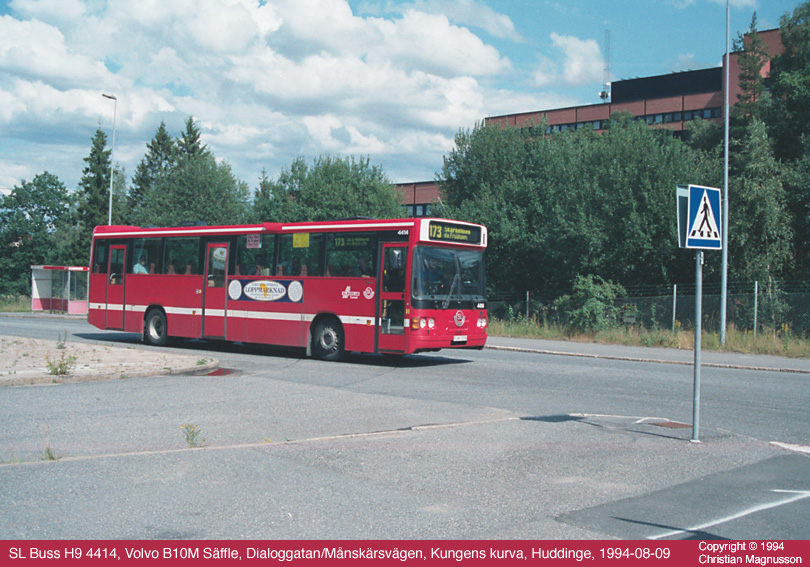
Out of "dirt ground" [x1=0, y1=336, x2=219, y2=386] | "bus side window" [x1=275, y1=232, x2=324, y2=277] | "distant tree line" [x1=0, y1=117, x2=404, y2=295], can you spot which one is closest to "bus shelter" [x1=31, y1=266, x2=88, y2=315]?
"distant tree line" [x1=0, y1=117, x2=404, y2=295]

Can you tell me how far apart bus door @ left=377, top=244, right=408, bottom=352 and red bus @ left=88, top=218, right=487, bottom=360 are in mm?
22

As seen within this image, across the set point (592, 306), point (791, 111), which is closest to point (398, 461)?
point (592, 306)

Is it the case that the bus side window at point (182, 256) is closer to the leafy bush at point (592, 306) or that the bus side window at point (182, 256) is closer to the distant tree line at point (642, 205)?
the leafy bush at point (592, 306)

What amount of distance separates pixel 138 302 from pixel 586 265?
16.7 metres

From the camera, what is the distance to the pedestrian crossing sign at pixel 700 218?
812 cm

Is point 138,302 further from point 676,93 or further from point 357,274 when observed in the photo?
point 676,93

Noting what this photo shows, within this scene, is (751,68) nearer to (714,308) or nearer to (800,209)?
(800,209)

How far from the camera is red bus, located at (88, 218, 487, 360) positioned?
1537 cm

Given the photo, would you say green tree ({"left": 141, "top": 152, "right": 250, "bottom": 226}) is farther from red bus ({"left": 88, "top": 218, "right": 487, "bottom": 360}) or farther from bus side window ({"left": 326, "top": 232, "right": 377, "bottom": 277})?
bus side window ({"left": 326, "top": 232, "right": 377, "bottom": 277})

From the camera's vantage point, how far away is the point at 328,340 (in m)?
16.8

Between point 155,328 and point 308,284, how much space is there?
242 inches

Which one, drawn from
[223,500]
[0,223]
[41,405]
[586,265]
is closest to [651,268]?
[586,265]

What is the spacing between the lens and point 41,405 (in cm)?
976

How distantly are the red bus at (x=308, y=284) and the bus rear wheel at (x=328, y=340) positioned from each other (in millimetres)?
24
